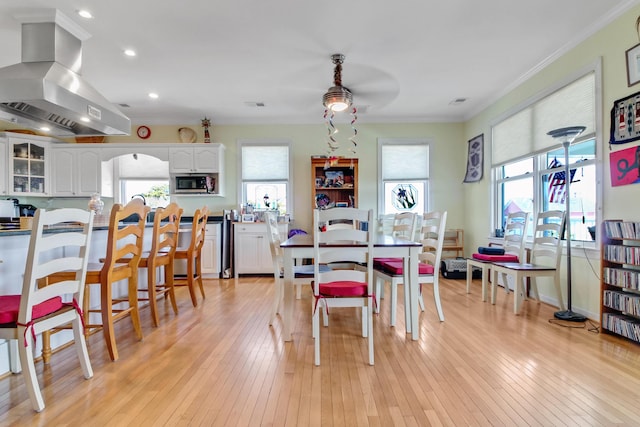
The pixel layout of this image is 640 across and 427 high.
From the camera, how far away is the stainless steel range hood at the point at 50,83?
2729 millimetres

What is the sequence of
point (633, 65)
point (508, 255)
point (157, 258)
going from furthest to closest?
point (508, 255), point (157, 258), point (633, 65)

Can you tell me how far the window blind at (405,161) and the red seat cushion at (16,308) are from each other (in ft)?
16.4

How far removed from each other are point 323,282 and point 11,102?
9.81 feet

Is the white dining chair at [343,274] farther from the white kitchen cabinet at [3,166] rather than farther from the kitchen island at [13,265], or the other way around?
the white kitchen cabinet at [3,166]

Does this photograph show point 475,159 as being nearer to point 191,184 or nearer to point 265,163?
point 265,163

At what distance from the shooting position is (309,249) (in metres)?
2.52

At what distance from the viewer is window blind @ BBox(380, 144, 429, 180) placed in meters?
5.95

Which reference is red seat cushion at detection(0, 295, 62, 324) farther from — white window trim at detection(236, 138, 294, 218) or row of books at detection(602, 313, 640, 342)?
white window trim at detection(236, 138, 294, 218)

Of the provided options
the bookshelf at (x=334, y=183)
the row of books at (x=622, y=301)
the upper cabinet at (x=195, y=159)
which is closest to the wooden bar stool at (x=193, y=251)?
the upper cabinet at (x=195, y=159)

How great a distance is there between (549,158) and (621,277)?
5.77 ft

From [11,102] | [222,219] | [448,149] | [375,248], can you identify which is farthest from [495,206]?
[11,102]

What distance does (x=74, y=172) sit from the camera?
219 inches

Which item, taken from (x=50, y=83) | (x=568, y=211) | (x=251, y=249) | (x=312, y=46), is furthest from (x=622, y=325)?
(x=50, y=83)

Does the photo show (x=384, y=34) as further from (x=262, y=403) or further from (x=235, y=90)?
(x=262, y=403)
